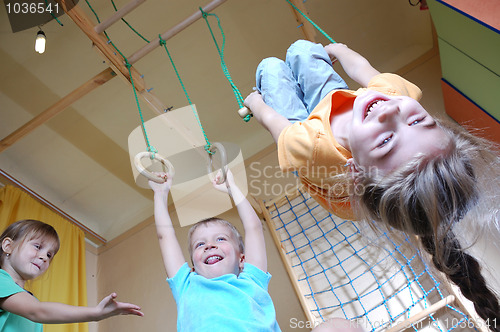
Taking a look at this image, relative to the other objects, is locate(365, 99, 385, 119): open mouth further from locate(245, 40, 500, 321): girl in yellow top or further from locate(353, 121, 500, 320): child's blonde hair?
locate(353, 121, 500, 320): child's blonde hair

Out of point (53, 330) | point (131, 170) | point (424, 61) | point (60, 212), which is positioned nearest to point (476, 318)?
point (424, 61)

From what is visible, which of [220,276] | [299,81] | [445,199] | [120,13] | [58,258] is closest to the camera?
[445,199]

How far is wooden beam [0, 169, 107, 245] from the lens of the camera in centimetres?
237

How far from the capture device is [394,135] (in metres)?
0.93

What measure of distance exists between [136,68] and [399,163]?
1.79 meters

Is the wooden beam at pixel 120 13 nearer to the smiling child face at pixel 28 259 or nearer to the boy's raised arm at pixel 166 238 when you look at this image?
the boy's raised arm at pixel 166 238

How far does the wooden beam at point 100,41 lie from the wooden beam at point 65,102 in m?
0.07

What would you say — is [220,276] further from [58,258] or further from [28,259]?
[58,258]

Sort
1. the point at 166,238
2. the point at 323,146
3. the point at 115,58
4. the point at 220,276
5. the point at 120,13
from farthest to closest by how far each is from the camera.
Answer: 1. the point at 115,58
2. the point at 120,13
3. the point at 166,238
4. the point at 220,276
5. the point at 323,146

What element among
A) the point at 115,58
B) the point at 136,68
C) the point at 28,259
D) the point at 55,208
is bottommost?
the point at 28,259

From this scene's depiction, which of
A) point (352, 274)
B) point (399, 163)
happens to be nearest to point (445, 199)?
point (399, 163)

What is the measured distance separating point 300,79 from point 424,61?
1401 mm

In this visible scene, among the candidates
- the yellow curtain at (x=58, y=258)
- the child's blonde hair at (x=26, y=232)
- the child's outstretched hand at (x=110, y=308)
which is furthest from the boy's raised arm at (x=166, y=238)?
the yellow curtain at (x=58, y=258)

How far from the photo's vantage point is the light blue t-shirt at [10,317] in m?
1.19
